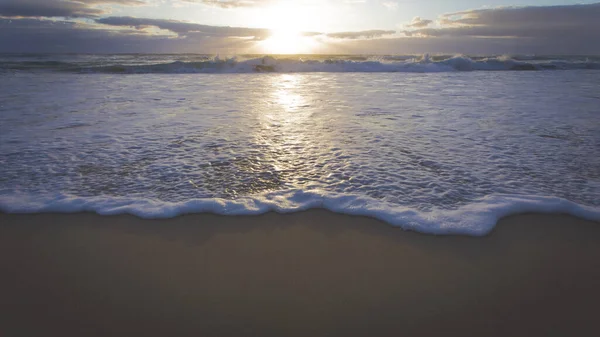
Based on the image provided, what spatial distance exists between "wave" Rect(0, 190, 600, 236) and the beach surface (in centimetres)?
9

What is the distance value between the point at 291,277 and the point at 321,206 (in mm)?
894

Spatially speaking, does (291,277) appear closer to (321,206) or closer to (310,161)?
(321,206)

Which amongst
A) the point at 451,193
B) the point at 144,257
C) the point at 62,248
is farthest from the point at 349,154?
the point at 62,248

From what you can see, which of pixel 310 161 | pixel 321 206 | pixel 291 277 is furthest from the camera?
pixel 310 161

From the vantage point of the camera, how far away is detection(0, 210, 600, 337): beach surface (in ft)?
5.36

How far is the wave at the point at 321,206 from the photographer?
2.50 metres

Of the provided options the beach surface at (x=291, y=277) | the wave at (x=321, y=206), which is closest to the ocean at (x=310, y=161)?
the wave at (x=321, y=206)

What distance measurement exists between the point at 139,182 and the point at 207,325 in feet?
6.48

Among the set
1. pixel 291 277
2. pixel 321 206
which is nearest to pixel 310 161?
pixel 321 206

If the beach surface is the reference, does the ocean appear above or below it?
above

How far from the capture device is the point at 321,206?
2.75 meters

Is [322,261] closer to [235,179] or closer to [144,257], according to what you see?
[144,257]

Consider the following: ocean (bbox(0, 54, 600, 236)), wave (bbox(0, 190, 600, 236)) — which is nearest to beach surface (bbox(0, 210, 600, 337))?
wave (bbox(0, 190, 600, 236))

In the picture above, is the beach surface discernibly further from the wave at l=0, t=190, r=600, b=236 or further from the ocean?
the ocean
